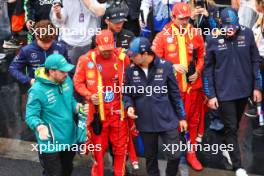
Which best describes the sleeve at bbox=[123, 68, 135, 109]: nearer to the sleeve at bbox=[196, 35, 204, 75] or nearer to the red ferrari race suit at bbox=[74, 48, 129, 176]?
the red ferrari race suit at bbox=[74, 48, 129, 176]

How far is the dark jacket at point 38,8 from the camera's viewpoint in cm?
991

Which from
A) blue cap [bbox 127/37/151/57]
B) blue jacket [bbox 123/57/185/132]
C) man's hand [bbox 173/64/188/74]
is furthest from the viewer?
man's hand [bbox 173/64/188/74]

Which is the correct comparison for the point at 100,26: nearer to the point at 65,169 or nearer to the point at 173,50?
the point at 173,50

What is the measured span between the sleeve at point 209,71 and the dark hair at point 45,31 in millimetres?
1818

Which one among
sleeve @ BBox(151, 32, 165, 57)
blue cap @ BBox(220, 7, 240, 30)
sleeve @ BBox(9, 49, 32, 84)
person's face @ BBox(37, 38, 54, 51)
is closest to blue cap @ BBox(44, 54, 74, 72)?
person's face @ BBox(37, 38, 54, 51)

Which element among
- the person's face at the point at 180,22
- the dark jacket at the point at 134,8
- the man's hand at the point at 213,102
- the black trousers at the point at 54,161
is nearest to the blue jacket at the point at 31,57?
the black trousers at the point at 54,161

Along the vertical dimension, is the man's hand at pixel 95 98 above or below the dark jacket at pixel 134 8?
below

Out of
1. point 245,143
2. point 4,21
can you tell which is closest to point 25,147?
point 245,143

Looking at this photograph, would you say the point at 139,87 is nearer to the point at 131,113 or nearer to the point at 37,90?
the point at 131,113

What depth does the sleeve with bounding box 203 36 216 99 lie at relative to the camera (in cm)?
687

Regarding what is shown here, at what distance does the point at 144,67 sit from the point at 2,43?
20.7 feet

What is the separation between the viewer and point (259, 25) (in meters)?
8.06

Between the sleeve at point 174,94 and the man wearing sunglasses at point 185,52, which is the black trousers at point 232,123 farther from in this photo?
the sleeve at point 174,94

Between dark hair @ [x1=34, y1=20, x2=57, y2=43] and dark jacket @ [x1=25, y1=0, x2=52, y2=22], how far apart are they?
119 inches
